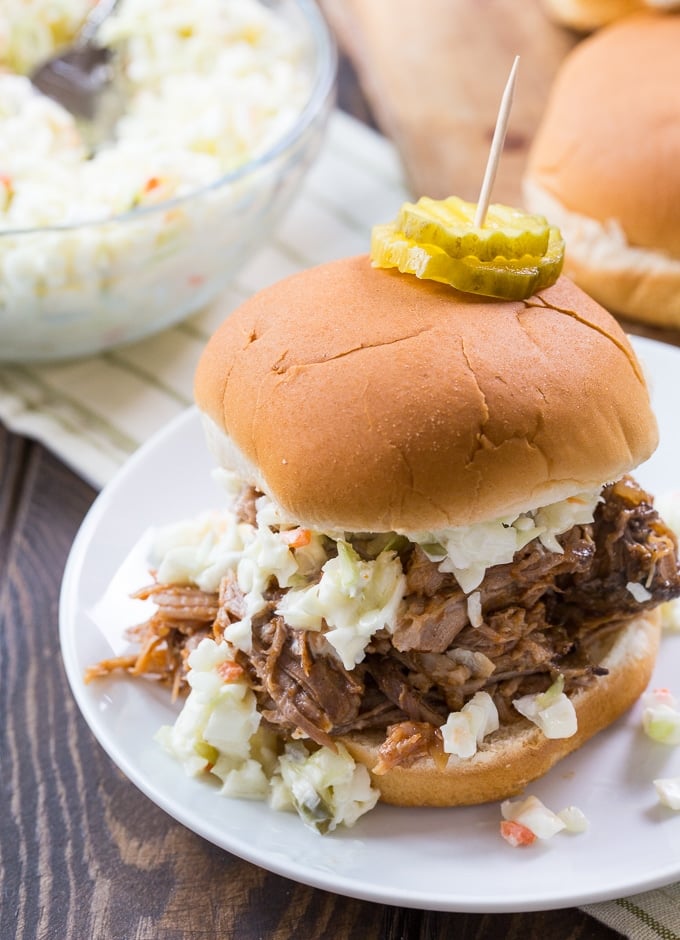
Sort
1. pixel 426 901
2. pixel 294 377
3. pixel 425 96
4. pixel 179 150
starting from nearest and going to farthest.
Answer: pixel 426 901, pixel 294 377, pixel 179 150, pixel 425 96

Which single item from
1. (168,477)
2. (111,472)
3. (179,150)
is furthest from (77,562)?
(179,150)

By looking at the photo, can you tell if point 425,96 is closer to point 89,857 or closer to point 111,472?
point 111,472

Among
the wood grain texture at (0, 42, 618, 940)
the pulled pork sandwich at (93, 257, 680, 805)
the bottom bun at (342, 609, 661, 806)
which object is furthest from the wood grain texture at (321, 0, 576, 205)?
the wood grain texture at (0, 42, 618, 940)

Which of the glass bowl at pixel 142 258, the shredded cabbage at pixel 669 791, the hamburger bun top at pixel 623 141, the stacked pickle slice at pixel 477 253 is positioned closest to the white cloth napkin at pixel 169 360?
the glass bowl at pixel 142 258

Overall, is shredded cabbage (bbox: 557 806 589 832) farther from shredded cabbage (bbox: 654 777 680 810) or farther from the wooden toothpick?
the wooden toothpick

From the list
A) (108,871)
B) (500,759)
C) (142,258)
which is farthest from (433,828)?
(142,258)

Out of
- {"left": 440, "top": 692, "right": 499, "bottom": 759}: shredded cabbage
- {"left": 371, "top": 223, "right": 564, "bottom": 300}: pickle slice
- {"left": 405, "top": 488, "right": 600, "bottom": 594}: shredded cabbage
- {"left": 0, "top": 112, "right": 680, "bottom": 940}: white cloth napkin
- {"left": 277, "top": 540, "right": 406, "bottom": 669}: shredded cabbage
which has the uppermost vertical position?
{"left": 371, "top": 223, "right": 564, "bottom": 300}: pickle slice

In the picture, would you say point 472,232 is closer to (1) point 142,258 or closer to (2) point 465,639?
(2) point 465,639
